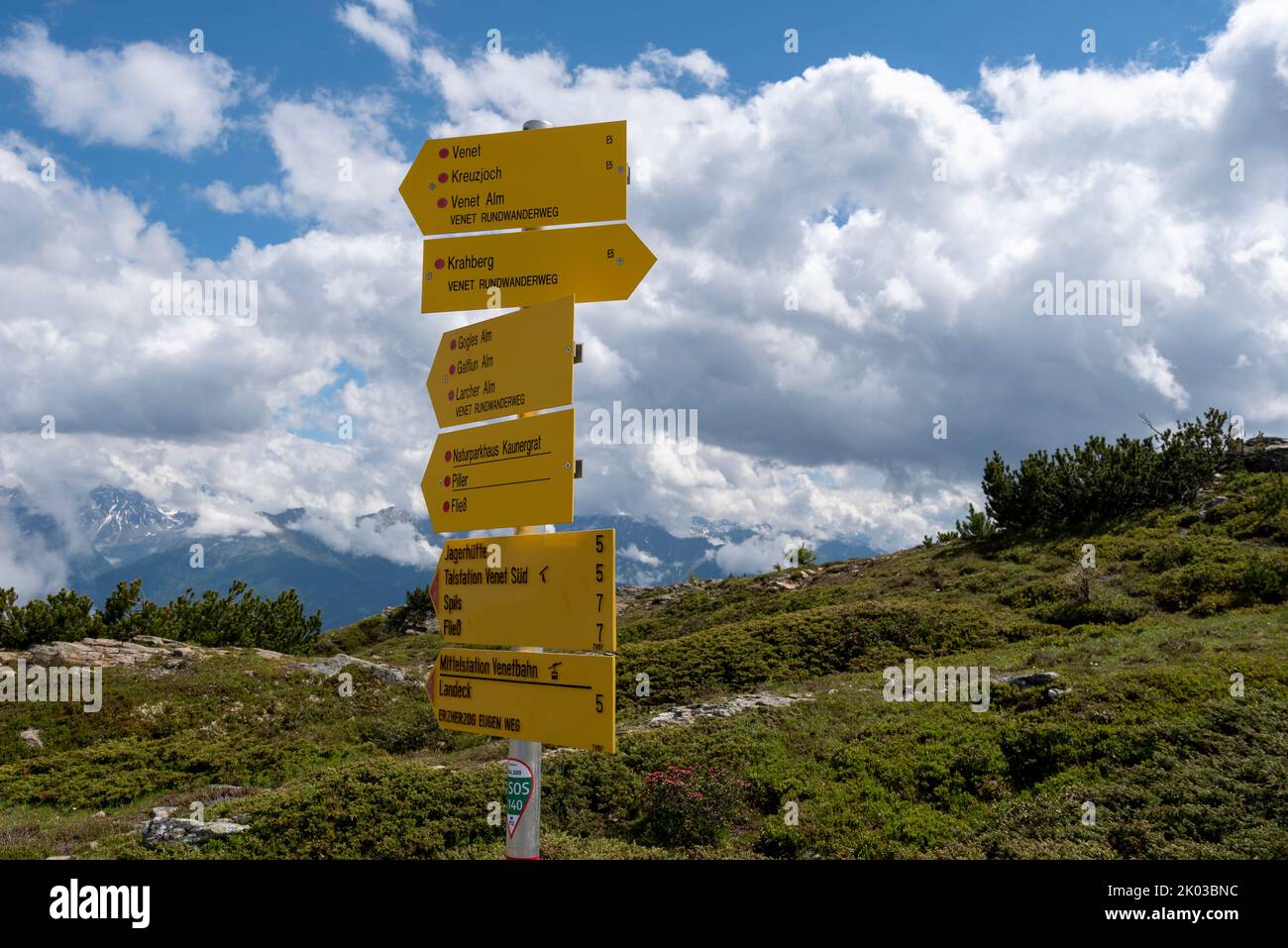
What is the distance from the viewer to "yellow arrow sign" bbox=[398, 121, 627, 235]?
15.8 feet

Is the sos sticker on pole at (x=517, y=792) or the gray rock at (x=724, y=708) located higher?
the sos sticker on pole at (x=517, y=792)

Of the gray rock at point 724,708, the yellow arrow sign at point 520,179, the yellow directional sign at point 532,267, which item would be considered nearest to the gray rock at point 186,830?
the gray rock at point 724,708

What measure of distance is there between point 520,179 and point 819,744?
35.7 feet

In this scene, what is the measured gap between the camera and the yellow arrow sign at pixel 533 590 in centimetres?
409

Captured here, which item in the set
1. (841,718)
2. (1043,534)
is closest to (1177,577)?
(1043,534)

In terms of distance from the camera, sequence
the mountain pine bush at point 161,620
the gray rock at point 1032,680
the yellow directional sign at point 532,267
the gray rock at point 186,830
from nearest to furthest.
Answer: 1. the yellow directional sign at point 532,267
2. the gray rock at point 186,830
3. the gray rock at point 1032,680
4. the mountain pine bush at point 161,620

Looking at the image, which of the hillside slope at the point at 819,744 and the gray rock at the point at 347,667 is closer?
the hillside slope at the point at 819,744

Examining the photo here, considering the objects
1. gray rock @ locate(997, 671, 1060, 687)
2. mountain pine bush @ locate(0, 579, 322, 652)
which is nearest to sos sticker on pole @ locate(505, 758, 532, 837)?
gray rock @ locate(997, 671, 1060, 687)

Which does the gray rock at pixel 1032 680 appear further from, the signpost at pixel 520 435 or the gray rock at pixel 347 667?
the gray rock at pixel 347 667

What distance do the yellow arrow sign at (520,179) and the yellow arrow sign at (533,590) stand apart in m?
2.16

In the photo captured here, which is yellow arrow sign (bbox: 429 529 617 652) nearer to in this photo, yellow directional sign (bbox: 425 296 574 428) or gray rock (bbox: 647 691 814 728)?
yellow directional sign (bbox: 425 296 574 428)

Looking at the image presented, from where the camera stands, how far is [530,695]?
4.28m

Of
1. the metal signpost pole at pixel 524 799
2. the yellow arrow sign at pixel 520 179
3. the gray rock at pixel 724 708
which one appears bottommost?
the gray rock at pixel 724 708
